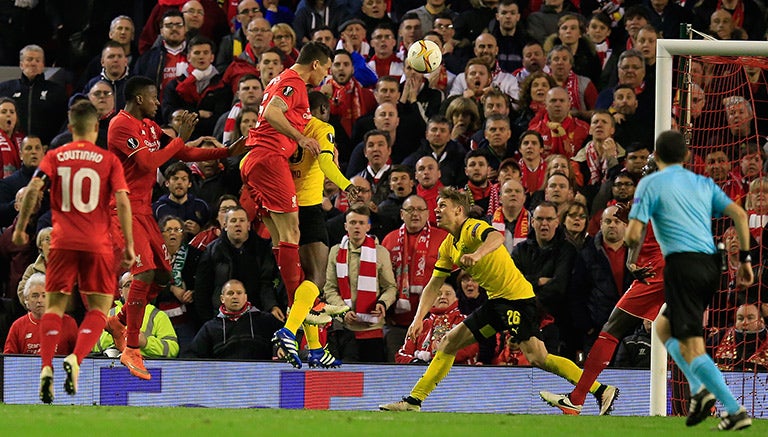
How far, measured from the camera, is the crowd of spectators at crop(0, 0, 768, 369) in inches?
555

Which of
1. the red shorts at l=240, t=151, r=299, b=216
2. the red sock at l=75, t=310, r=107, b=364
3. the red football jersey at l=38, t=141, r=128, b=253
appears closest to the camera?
the red football jersey at l=38, t=141, r=128, b=253

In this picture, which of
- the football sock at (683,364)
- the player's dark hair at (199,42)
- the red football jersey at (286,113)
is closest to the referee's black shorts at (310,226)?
the red football jersey at (286,113)

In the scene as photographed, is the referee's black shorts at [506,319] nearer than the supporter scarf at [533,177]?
Yes

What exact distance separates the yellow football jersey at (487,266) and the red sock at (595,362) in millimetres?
749

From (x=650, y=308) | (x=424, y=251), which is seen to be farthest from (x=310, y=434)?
(x=424, y=251)

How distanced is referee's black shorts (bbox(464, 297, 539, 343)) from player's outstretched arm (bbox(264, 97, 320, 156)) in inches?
83.1

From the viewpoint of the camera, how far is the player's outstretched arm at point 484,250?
37.0ft

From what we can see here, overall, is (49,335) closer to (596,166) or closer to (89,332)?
(89,332)

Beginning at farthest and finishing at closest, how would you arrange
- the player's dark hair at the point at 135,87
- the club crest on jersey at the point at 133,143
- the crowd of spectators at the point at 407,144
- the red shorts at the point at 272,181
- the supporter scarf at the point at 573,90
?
1. the supporter scarf at the point at 573,90
2. the crowd of spectators at the point at 407,144
3. the player's dark hair at the point at 135,87
4. the red shorts at the point at 272,181
5. the club crest on jersey at the point at 133,143

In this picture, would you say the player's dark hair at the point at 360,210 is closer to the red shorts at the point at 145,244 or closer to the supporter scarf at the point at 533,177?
the supporter scarf at the point at 533,177

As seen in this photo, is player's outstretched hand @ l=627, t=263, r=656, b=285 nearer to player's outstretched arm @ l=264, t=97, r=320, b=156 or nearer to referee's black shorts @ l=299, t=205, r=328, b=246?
player's outstretched arm @ l=264, t=97, r=320, b=156

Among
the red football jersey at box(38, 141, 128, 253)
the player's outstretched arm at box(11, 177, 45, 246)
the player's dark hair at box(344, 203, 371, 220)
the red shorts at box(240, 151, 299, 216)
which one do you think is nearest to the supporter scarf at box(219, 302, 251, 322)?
the player's dark hair at box(344, 203, 371, 220)

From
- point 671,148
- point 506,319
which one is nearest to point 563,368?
point 506,319

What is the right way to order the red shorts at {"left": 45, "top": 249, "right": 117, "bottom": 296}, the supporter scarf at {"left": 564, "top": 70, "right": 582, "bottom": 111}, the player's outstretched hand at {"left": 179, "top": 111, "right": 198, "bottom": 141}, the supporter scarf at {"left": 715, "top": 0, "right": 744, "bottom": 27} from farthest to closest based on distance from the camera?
1. the supporter scarf at {"left": 715, "top": 0, "right": 744, "bottom": 27}
2. the supporter scarf at {"left": 564, "top": 70, "right": 582, "bottom": 111}
3. the player's outstretched hand at {"left": 179, "top": 111, "right": 198, "bottom": 141}
4. the red shorts at {"left": 45, "top": 249, "right": 117, "bottom": 296}
